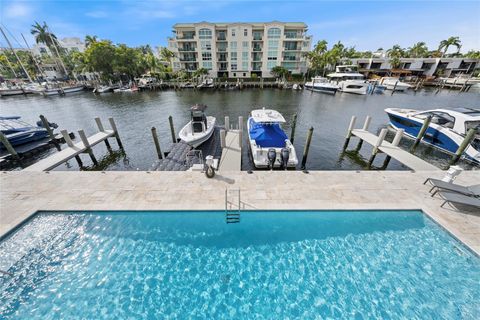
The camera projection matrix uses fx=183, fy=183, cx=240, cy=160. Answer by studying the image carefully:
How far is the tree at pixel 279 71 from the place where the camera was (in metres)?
50.2

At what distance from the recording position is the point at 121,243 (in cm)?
628

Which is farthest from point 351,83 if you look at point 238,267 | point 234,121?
point 238,267

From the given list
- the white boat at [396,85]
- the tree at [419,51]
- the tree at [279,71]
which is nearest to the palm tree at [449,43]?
the tree at [419,51]

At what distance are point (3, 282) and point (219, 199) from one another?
653 centimetres

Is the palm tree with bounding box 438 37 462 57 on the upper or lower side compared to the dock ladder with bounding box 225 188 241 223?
upper

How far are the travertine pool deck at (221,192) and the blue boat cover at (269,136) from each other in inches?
111

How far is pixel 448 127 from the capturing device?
13.8m

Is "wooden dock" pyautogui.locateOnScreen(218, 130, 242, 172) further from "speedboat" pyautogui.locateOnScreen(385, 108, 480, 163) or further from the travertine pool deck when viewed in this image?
"speedboat" pyautogui.locateOnScreen(385, 108, 480, 163)

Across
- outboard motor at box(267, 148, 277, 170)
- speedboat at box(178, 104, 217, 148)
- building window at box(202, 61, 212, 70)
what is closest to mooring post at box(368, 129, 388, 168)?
outboard motor at box(267, 148, 277, 170)

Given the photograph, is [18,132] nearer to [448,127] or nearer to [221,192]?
[221,192]

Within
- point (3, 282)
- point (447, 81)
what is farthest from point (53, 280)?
point (447, 81)

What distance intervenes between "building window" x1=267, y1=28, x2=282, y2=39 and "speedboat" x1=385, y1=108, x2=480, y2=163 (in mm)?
43242

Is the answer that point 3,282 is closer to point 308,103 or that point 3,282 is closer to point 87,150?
point 87,150

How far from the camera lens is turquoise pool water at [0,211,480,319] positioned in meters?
4.73
